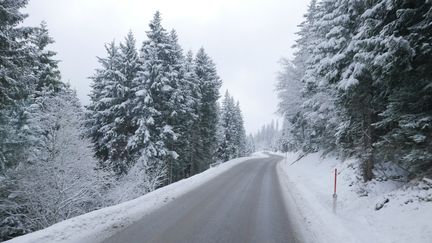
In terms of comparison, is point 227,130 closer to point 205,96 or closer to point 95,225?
point 205,96

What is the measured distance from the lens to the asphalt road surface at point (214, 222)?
630 cm

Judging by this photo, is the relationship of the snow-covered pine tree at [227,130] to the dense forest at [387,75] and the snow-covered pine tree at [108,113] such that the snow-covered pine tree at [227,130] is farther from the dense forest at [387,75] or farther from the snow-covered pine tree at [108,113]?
the dense forest at [387,75]

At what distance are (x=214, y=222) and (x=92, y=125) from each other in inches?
812

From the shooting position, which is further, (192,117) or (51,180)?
(192,117)

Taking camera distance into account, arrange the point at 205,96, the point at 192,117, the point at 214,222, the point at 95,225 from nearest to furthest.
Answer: the point at 95,225, the point at 214,222, the point at 192,117, the point at 205,96

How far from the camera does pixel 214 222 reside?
7637 millimetres

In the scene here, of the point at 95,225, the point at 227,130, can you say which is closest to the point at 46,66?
the point at 95,225

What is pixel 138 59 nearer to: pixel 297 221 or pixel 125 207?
pixel 125 207

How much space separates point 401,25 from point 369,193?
5.33m

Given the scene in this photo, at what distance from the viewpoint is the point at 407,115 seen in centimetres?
756

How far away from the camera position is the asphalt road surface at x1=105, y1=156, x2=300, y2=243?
6.30m

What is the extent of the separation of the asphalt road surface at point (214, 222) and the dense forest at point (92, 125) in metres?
6.77

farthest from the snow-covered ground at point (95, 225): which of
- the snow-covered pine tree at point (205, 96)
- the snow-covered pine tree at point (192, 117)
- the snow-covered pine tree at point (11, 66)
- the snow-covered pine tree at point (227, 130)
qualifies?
the snow-covered pine tree at point (227, 130)

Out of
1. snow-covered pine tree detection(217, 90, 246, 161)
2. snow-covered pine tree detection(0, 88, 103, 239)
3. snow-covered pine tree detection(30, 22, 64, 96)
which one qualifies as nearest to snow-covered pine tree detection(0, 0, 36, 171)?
snow-covered pine tree detection(0, 88, 103, 239)
